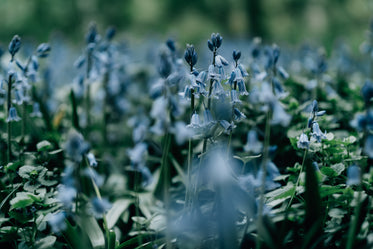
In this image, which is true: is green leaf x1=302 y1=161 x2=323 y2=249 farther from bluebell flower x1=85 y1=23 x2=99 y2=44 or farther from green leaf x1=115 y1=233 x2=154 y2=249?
bluebell flower x1=85 y1=23 x2=99 y2=44

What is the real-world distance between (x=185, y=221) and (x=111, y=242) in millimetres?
485

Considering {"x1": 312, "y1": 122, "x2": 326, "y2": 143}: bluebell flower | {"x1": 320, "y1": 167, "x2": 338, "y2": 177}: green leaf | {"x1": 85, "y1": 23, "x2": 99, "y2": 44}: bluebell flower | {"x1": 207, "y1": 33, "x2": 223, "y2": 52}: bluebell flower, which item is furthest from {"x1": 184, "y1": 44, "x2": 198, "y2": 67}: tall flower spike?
{"x1": 85, "y1": 23, "x2": 99, "y2": 44}: bluebell flower

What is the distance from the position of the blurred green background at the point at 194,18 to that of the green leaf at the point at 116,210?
9.54 metres

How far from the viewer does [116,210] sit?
253cm

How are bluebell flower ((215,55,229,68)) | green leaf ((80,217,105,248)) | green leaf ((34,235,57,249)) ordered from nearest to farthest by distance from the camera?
1. green leaf ((34,235,57,249))
2. bluebell flower ((215,55,229,68))
3. green leaf ((80,217,105,248))

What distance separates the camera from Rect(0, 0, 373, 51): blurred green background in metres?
12.0

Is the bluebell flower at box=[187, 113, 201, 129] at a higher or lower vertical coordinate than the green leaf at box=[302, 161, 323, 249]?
higher

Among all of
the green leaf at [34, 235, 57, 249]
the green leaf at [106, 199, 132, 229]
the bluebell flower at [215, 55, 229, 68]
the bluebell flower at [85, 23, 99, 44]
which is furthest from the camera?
the bluebell flower at [85, 23, 99, 44]

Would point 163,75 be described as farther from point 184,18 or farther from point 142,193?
point 184,18

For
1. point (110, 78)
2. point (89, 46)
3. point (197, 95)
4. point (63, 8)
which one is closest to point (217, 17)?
point (63, 8)

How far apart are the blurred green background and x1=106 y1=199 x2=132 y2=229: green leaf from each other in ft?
31.3

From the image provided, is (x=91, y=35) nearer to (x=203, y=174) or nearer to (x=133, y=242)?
(x=203, y=174)

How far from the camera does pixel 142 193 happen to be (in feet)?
9.46

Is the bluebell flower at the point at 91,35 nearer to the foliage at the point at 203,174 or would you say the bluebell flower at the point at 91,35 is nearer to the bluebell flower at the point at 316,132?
the foliage at the point at 203,174
